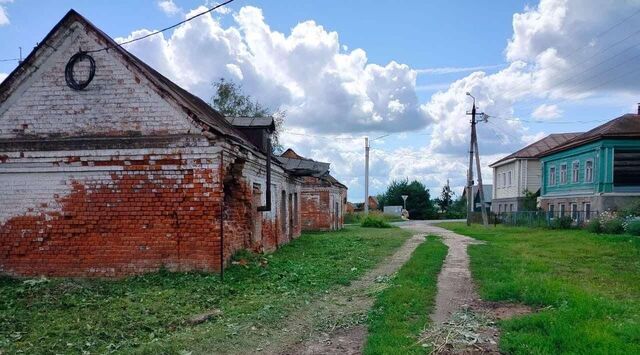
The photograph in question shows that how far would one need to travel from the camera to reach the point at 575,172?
101 feet

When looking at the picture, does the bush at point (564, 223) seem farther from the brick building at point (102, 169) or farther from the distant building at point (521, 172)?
the brick building at point (102, 169)

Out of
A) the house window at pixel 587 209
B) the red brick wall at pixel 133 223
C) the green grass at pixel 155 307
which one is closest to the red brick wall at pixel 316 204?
the house window at pixel 587 209

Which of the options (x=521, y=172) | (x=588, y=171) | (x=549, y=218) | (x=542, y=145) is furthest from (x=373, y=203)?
(x=588, y=171)

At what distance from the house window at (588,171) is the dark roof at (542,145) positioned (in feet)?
37.2

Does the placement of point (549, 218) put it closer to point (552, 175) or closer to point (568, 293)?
point (552, 175)

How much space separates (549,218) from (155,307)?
86.8ft

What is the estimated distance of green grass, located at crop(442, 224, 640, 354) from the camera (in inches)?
221

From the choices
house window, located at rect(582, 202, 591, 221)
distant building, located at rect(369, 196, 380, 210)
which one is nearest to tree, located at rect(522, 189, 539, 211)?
house window, located at rect(582, 202, 591, 221)

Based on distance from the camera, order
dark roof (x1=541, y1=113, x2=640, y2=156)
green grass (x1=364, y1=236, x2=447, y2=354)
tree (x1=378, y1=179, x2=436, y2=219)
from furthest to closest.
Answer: tree (x1=378, y1=179, x2=436, y2=219), dark roof (x1=541, y1=113, x2=640, y2=156), green grass (x1=364, y1=236, x2=447, y2=354)

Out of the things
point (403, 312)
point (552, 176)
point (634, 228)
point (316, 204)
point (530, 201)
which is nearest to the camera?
point (403, 312)

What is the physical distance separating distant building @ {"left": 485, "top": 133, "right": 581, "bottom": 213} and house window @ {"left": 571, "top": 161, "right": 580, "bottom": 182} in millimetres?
6701

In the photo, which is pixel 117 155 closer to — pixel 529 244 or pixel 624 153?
pixel 529 244

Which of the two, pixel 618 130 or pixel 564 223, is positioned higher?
pixel 618 130

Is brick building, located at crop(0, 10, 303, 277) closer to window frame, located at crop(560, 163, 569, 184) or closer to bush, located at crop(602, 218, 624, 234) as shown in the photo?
bush, located at crop(602, 218, 624, 234)
